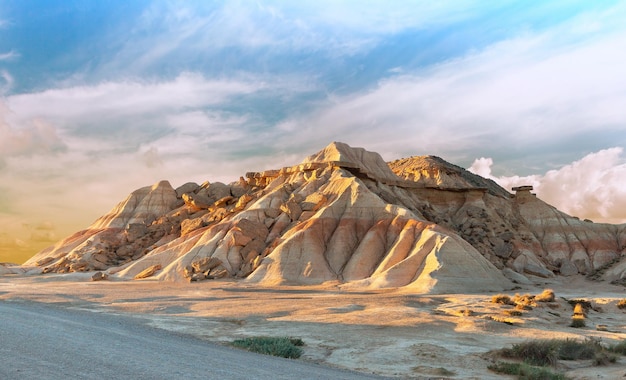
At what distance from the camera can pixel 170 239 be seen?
6981 centimetres

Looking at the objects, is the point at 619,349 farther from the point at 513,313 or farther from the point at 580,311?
the point at 580,311

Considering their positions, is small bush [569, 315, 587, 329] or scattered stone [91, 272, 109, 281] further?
scattered stone [91, 272, 109, 281]

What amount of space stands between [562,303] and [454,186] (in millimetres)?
50117

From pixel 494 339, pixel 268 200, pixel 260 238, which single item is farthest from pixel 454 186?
pixel 494 339

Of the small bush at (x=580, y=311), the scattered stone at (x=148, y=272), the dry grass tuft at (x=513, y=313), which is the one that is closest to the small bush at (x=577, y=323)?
the dry grass tuft at (x=513, y=313)

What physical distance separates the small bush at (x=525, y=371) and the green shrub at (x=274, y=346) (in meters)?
6.39

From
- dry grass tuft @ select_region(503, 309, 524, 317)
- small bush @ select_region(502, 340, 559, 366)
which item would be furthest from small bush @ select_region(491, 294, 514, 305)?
small bush @ select_region(502, 340, 559, 366)

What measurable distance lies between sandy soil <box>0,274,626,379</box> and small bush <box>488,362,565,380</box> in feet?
1.54

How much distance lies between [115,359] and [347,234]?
44757 millimetres

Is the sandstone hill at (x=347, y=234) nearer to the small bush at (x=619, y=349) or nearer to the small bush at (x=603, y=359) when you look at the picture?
the small bush at (x=619, y=349)

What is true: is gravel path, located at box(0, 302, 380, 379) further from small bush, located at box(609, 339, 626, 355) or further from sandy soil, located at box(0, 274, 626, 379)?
small bush, located at box(609, 339, 626, 355)

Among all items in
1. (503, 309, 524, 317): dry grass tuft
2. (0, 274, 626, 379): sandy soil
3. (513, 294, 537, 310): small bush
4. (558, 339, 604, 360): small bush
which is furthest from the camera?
(513, 294, 537, 310): small bush

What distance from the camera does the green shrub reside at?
1728 cm

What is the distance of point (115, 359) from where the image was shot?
12188mm
